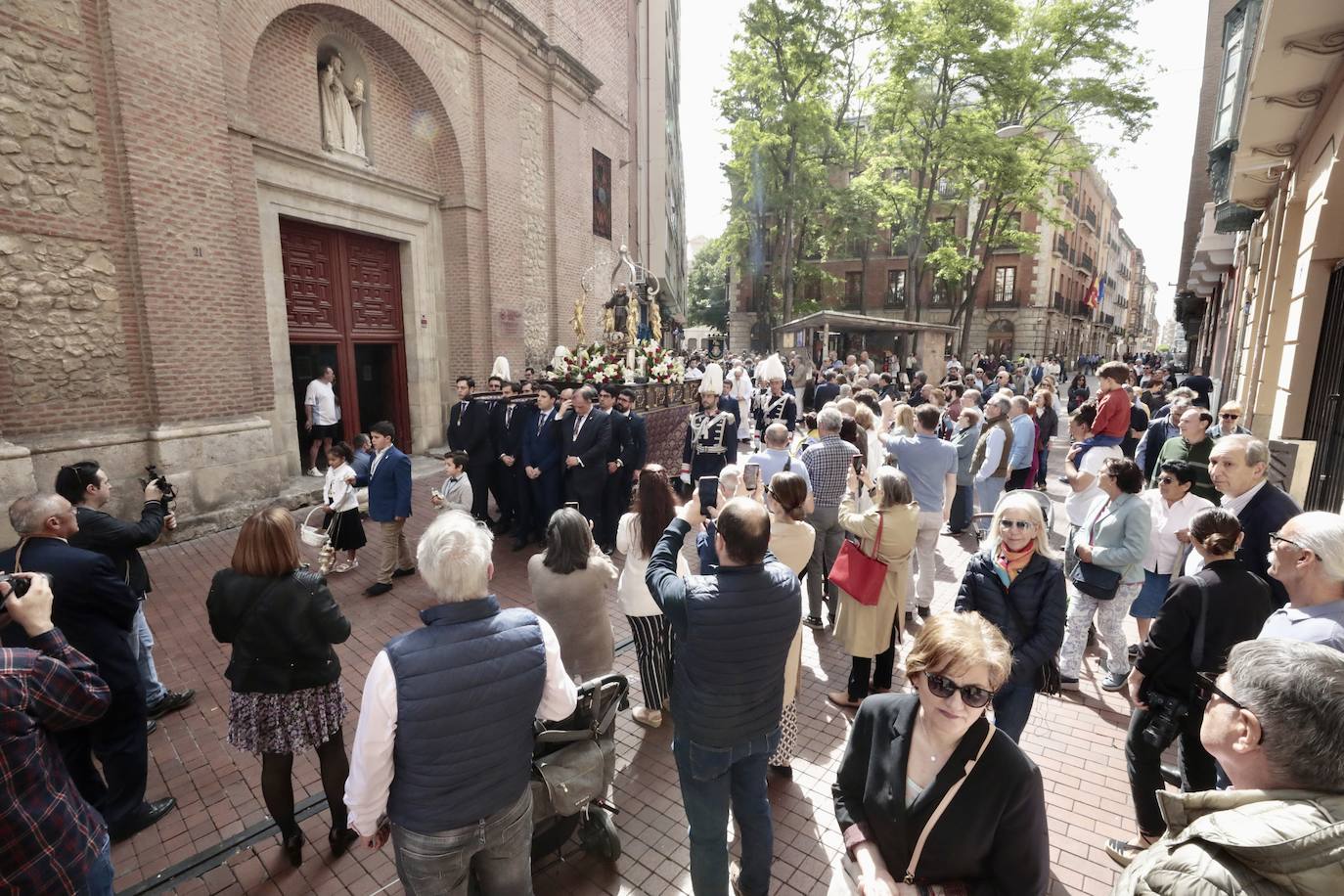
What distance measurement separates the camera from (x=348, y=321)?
1145 cm

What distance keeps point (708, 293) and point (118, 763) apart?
2127 inches

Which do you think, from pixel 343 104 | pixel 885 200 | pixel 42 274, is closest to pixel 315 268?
pixel 343 104

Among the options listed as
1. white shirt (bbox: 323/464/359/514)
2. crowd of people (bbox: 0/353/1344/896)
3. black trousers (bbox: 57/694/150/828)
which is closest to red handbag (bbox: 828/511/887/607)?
crowd of people (bbox: 0/353/1344/896)

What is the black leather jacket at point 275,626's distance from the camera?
277 cm

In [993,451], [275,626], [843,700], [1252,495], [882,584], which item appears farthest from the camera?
[993,451]

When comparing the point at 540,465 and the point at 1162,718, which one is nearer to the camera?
the point at 1162,718

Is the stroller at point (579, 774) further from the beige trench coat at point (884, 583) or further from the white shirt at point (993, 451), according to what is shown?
the white shirt at point (993, 451)

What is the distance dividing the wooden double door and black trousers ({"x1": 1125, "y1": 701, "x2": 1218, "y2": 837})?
11378 mm

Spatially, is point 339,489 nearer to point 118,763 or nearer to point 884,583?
point 118,763

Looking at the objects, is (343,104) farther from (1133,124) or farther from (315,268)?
(1133,124)

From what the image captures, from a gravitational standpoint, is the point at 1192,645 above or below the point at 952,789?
below

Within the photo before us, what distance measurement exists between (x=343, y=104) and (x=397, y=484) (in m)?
8.29

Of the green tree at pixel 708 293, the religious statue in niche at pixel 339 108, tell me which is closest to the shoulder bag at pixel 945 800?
the religious statue in niche at pixel 339 108

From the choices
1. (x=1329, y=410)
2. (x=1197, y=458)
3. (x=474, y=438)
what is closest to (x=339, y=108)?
(x=474, y=438)
